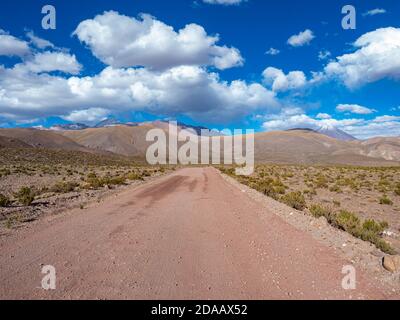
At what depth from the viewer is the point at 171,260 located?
24.0 ft

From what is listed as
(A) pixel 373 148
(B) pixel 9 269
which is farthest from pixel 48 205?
(A) pixel 373 148

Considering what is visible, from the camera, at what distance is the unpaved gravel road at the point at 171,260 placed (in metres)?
5.71

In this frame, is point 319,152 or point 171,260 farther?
Answer: point 319,152

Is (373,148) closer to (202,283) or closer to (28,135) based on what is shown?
(28,135)

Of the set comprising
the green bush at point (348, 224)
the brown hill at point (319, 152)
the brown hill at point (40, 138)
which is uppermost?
the brown hill at point (40, 138)
